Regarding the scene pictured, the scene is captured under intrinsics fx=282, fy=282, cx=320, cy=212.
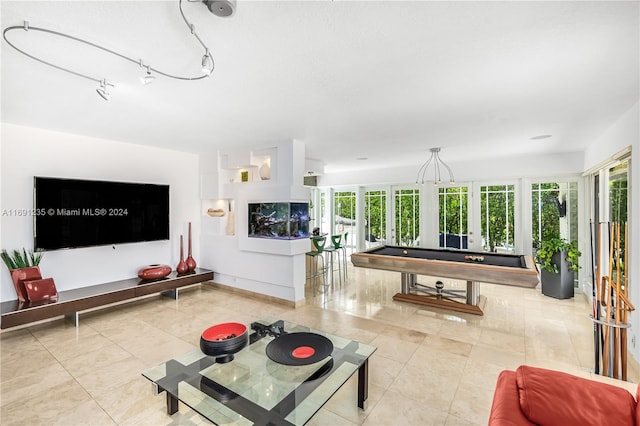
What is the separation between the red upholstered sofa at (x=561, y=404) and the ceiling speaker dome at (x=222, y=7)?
2405mm

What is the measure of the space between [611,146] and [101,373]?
6.22 meters

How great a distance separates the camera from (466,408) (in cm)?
219

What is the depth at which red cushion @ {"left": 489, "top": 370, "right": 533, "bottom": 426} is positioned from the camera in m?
1.35

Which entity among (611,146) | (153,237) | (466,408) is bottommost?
(466,408)

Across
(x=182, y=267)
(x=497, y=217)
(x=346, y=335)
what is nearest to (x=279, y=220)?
(x=346, y=335)

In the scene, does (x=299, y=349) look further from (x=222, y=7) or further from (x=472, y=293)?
(x=472, y=293)

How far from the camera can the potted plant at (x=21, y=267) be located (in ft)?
11.7

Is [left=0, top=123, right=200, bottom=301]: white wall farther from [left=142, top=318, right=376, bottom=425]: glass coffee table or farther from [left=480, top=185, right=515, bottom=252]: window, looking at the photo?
[left=480, top=185, right=515, bottom=252]: window

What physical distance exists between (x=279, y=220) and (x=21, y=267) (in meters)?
3.38

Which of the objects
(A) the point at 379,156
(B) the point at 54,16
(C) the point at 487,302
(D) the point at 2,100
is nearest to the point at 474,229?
(C) the point at 487,302

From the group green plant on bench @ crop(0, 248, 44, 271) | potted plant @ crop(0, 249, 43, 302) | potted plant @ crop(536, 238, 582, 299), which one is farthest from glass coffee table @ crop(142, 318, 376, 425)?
potted plant @ crop(536, 238, 582, 299)

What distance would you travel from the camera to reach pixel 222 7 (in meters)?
1.44

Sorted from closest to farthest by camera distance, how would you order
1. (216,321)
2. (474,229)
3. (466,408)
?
1. (466,408)
2. (216,321)
3. (474,229)

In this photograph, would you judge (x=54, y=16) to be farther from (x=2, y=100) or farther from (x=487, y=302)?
(x=487, y=302)
